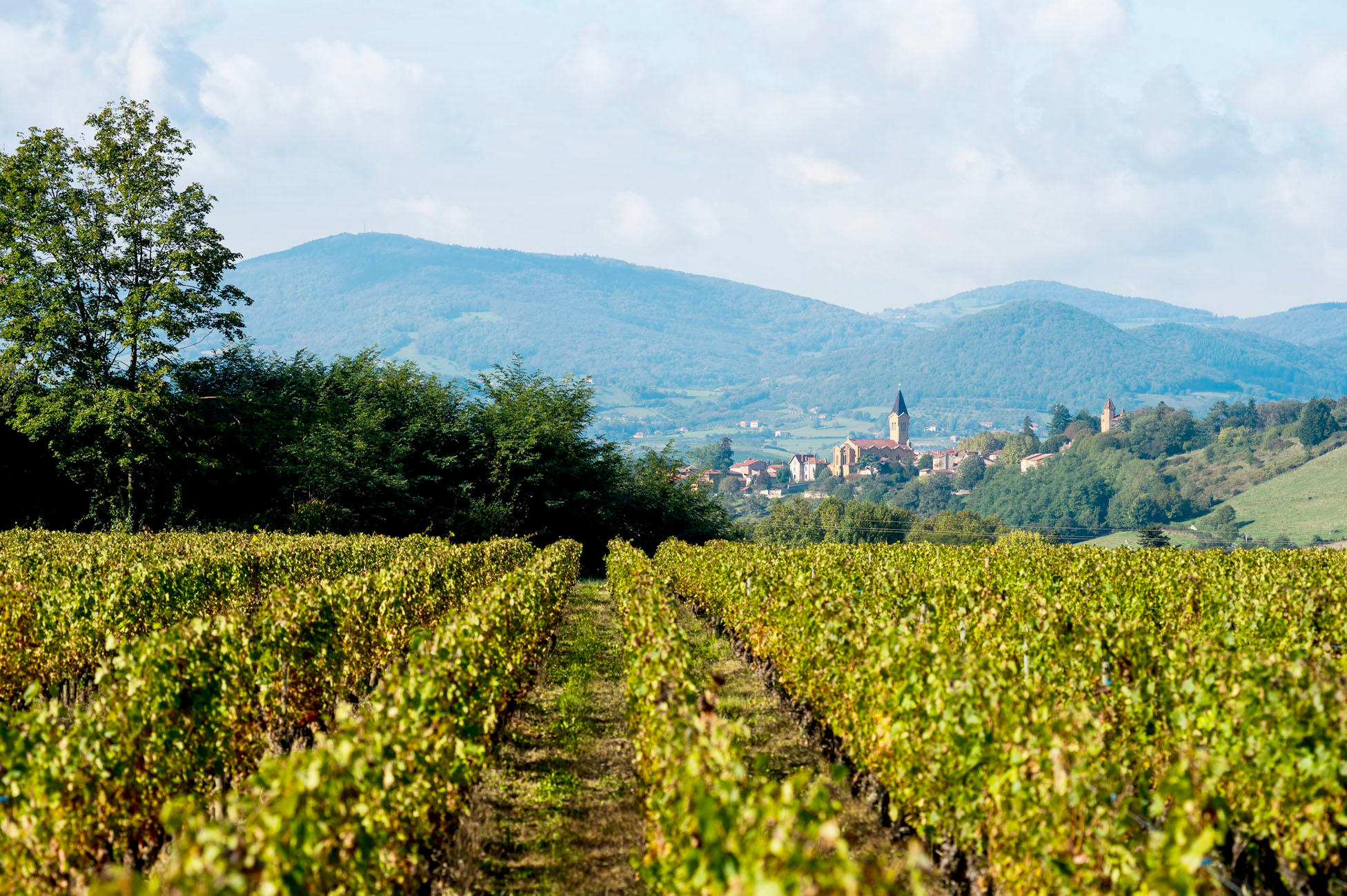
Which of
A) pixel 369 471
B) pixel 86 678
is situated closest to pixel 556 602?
pixel 86 678

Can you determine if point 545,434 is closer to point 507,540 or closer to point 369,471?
point 369,471

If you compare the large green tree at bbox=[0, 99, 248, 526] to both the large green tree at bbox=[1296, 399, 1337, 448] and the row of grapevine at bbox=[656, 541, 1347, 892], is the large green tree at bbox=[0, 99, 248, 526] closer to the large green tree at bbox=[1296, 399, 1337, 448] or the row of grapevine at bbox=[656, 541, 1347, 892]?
the row of grapevine at bbox=[656, 541, 1347, 892]

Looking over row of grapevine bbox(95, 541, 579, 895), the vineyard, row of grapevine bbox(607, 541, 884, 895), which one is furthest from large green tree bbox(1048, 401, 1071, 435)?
row of grapevine bbox(95, 541, 579, 895)

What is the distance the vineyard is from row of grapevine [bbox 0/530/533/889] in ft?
0.09

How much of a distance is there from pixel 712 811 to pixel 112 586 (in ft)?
30.8

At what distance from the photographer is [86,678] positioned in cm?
1070

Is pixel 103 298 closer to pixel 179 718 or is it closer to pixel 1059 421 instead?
pixel 179 718

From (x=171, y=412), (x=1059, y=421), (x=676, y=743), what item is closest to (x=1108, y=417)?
(x=1059, y=421)

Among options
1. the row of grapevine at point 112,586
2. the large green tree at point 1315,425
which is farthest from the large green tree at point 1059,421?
the row of grapevine at point 112,586

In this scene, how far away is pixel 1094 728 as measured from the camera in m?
5.07

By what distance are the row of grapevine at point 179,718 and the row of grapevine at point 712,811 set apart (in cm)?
216

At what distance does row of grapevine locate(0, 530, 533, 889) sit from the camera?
15.2ft

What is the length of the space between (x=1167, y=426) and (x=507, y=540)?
149938 mm

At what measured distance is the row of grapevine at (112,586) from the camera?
991 cm
